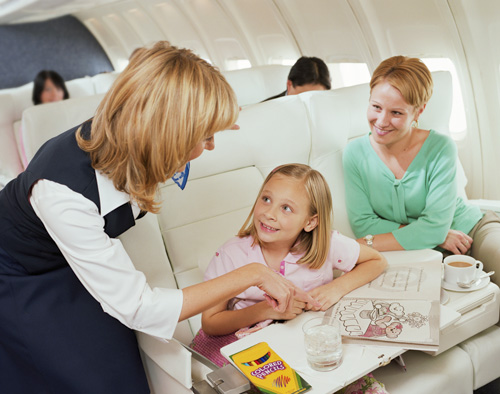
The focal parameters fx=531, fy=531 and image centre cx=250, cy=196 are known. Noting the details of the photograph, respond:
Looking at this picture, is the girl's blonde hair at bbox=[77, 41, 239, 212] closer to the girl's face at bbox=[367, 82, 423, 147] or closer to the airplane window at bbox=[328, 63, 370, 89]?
the girl's face at bbox=[367, 82, 423, 147]

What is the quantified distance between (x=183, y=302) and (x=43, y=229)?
1.40 feet

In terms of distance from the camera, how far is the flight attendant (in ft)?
4.27

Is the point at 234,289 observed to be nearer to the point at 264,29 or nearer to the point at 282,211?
the point at 282,211

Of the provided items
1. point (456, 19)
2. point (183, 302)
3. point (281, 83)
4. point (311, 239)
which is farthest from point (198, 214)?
point (281, 83)

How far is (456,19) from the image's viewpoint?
3525mm

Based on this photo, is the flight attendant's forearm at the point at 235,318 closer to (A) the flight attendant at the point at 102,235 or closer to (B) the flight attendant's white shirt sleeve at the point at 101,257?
(A) the flight attendant at the point at 102,235

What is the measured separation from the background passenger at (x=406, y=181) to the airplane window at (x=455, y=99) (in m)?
1.38

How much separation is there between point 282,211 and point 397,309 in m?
0.52

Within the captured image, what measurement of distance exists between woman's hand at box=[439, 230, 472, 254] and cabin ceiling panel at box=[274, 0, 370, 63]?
2.56 m

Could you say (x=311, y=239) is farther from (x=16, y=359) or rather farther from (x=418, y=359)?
(x=16, y=359)

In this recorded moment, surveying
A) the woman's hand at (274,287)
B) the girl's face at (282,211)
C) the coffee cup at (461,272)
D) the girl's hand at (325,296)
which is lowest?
the coffee cup at (461,272)

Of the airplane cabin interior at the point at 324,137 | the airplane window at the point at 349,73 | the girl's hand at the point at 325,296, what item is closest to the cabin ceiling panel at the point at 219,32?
the airplane cabin interior at the point at 324,137

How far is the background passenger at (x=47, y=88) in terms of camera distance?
19.0 feet

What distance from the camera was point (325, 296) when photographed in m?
1.73
